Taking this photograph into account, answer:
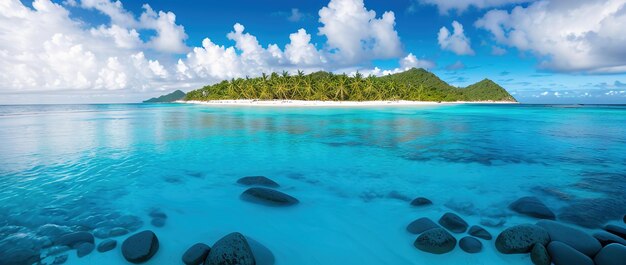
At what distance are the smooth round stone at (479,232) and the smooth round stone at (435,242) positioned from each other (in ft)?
2.13

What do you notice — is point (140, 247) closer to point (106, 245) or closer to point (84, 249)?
point (106, 245)

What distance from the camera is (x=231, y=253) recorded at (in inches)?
168

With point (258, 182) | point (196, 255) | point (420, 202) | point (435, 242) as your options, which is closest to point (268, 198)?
point (258, 182)

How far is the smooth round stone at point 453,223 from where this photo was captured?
5523mm

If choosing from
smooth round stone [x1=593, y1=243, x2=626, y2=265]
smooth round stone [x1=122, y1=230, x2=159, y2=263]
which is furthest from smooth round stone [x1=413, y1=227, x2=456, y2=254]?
smooth round stone [x1=122, y1=230, x2=159, y2=263]

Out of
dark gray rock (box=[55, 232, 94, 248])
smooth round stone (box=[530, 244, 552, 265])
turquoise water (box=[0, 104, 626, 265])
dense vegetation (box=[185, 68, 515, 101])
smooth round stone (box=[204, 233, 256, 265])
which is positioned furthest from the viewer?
dense vegetation (box=[185, 68, 515, 101])

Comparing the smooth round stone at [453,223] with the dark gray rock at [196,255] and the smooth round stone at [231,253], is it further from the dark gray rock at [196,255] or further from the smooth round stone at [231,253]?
the dark gray rock at [196,255]

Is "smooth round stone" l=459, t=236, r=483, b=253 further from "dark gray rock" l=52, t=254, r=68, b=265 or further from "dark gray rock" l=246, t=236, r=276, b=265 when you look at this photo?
"dark gray rock" l=52, t=254, r=68, b=265

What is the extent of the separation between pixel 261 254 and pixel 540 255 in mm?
4130

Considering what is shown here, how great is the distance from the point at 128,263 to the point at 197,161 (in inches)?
292

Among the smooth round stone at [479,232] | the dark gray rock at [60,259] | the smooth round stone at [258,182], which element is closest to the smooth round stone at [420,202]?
the smooth round stone at [479,232]

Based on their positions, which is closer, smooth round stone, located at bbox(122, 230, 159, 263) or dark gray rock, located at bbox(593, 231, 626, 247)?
smooth round stone, located at bbox(122, 230, 159, 263)

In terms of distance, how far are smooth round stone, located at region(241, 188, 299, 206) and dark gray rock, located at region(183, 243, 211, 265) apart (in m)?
2.37

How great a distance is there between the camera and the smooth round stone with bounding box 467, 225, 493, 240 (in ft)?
17.4
